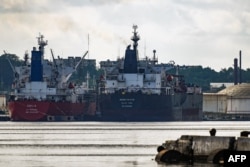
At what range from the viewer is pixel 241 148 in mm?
73812

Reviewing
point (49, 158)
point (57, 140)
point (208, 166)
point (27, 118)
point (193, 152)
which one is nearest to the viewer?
point (208, 166)

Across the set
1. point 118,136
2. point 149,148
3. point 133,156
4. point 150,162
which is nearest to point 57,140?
point 118,136

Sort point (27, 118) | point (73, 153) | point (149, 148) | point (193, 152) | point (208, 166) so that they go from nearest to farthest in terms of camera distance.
→ point (208, 166)
point (193, 152)
point (73, 153)
point (149, 148)
point (27, 118)

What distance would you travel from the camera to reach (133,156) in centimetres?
8575

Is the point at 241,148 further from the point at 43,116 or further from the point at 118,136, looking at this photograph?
the point at 43,116

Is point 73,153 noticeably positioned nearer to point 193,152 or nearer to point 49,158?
point 49,158

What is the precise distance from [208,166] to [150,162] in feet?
21.0

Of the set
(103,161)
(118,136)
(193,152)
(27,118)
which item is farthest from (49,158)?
A: (27,118)

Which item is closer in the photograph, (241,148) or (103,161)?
(241,148)

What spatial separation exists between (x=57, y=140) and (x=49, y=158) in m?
30.8

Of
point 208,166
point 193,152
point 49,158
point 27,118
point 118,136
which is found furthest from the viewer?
point 27,118

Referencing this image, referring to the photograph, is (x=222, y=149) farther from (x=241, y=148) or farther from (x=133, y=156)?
(x=133, y=156)

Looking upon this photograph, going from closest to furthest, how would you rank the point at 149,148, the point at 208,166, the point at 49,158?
the point at 208,166 < the point at 49,158 < the point at 149,148

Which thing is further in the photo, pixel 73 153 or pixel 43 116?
pixel 43 116
